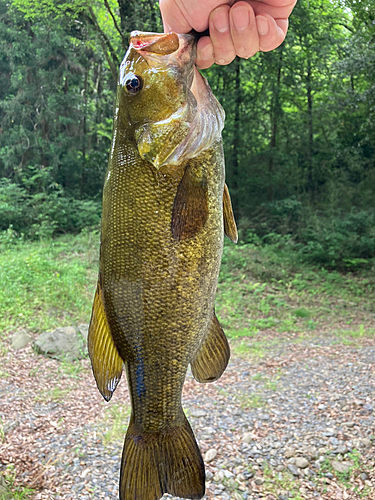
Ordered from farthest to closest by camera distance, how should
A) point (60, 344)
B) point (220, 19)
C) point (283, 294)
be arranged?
point (283, 294) < point (60, 344) < point (220, 19)

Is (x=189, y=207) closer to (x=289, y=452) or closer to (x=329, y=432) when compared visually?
(x=289, y=452)

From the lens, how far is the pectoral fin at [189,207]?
1386 mm

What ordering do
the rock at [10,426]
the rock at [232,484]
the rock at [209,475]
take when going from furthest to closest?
1. the rock at [10,426]
2. the rock at [209,475]
3. the rock at [232,484]

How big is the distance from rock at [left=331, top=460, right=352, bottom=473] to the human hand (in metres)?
3.46

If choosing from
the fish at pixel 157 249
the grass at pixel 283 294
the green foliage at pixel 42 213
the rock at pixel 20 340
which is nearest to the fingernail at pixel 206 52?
the fish at pixel 157 249

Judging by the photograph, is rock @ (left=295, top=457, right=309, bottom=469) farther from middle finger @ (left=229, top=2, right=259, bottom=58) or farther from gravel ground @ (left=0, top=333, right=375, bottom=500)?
middle finger @ (left=229, top=2, right=259, bottom=58)

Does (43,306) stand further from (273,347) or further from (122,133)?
(122,133)

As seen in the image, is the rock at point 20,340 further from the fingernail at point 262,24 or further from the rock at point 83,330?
the fingernail at point 262,24

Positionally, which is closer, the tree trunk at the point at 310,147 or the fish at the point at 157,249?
the fish at the point at 157,249

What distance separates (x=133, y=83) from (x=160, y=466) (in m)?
1.20

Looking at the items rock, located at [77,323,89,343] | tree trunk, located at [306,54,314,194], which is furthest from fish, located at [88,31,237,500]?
tree trunk, located at [306,54,314,194]

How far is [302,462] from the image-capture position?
3869mm

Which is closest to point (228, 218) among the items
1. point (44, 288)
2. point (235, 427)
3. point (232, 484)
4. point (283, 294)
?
point (232, 484)

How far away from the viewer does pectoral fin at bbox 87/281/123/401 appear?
4.69 feet
